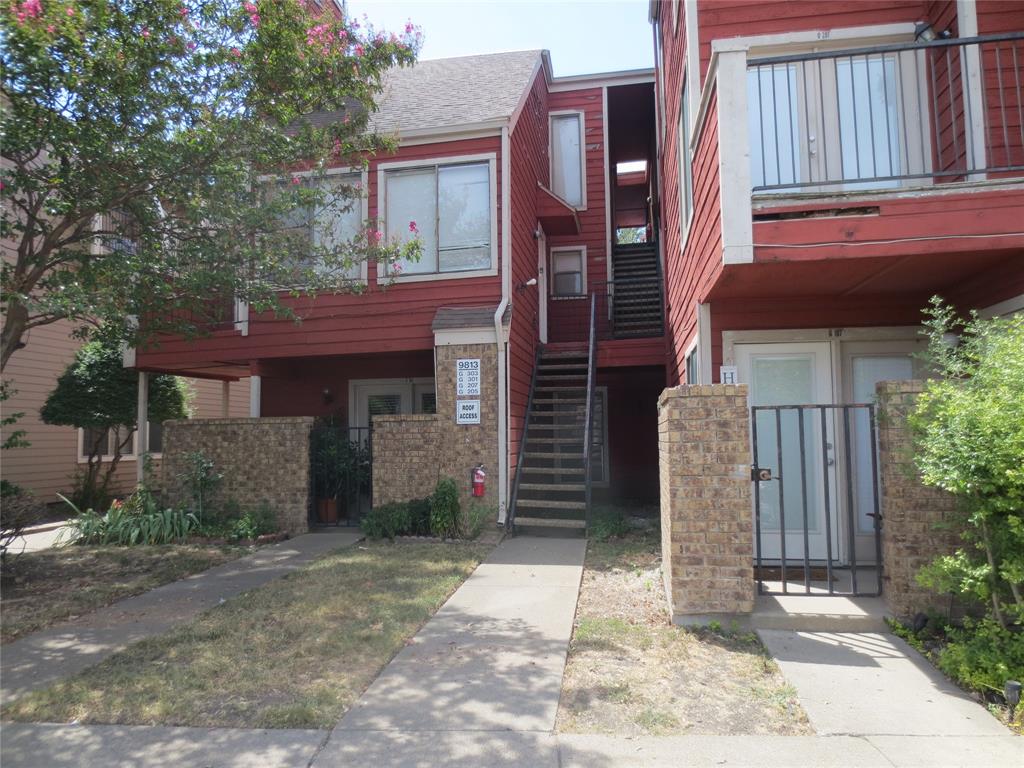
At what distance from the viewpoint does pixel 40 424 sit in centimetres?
1174

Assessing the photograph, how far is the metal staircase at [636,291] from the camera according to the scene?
41.5 feet

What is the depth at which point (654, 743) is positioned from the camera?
2.90 meters

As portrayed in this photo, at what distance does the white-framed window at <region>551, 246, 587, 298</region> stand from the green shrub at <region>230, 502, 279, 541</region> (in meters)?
7.32

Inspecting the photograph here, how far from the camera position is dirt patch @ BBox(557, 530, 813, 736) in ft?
10.2

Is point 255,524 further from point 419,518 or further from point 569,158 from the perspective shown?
point 569,158

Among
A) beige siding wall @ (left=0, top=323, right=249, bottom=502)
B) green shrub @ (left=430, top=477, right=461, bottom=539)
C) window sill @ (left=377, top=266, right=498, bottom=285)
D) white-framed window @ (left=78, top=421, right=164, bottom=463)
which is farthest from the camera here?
white-framed window @ (left=78, top=421, right=164, bottom=463)

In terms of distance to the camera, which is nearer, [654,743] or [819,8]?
[654,743]

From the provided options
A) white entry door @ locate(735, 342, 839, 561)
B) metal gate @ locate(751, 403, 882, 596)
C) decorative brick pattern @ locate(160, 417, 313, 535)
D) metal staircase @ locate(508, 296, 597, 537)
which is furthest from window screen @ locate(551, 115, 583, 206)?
metal gate @ locate(751, 403, 882, 596)

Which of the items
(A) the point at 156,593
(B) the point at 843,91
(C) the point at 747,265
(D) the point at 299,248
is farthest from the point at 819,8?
(A) the point at 156,593

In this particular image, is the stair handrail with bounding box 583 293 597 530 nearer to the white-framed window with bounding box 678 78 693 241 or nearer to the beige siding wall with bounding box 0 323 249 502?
the white-framed window with bounding box 678 78 693 241

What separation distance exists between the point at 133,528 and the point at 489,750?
710cm

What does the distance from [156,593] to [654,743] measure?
489cm

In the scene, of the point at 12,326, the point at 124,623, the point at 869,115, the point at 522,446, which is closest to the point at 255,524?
the point at 124,623

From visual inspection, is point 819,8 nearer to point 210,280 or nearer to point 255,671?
point 210,280
